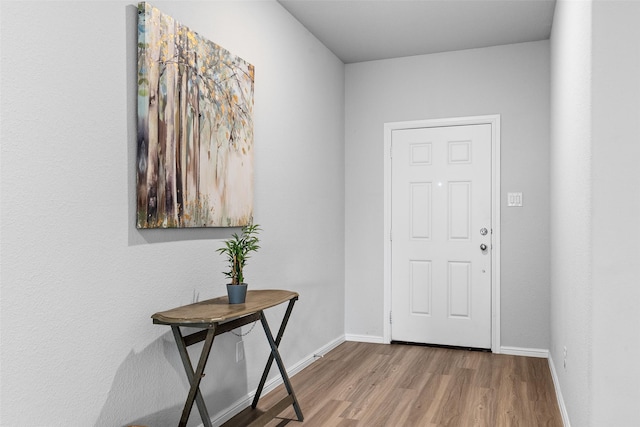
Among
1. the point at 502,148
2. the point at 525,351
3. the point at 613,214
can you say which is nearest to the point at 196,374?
the point at 613,214

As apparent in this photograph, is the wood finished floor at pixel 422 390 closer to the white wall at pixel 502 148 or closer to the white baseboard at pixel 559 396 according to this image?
the white baseboard at pixel 559 396

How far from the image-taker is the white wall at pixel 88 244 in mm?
1718

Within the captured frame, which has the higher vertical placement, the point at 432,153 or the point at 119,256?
the point at 432,153

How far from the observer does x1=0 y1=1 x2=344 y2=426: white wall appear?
172 cm

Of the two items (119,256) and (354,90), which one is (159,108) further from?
(354,90)

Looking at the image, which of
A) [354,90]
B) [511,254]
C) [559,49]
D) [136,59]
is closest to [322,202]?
[354,90]

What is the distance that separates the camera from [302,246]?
400 cm

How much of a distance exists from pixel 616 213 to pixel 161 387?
2014mm

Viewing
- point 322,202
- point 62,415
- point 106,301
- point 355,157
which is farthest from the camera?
point 355,157

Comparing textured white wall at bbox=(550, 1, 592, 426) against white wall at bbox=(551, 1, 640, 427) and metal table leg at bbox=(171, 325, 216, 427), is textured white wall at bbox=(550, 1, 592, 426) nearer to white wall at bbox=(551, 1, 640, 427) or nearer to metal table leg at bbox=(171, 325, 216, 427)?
white wall at bbox=(551, 1, 640, 427)

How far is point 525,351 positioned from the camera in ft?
14.3

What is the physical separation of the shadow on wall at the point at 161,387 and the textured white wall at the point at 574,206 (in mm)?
1771

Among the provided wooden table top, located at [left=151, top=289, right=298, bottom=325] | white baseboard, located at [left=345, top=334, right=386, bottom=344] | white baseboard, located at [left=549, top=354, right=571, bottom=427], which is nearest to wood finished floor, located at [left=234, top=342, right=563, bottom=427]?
white baseboard, located at [left=549, top=354, right=571, bottom=427]

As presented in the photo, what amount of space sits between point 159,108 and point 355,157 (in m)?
2.81
